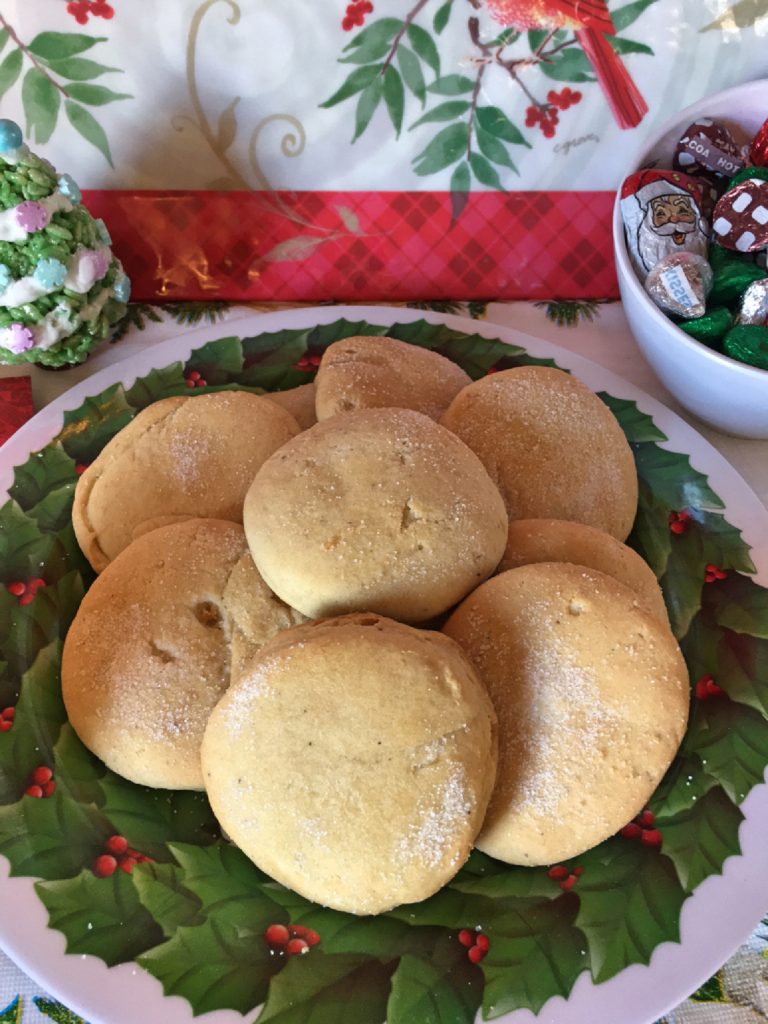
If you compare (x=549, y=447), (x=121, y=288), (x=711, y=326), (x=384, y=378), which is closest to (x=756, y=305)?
(x=711, y=326)

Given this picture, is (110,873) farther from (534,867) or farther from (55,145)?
(55,145)

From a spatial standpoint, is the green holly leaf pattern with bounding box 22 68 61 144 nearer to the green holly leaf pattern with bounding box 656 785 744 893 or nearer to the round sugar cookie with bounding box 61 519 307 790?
the round sugar cookie with bounding box 61 519 307 790

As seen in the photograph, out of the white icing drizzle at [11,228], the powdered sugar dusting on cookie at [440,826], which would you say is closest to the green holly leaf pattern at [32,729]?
the powdered sugar dusting on cookie at [440,826]

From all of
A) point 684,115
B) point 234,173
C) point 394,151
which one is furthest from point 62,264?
point 684,115

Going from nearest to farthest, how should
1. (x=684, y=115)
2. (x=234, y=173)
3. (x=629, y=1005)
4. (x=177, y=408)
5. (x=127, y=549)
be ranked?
(x=629, y=1005) → (x=127, y=549) → (x=177, y=408) → (x=684, y=115) → (x=234, y=173)

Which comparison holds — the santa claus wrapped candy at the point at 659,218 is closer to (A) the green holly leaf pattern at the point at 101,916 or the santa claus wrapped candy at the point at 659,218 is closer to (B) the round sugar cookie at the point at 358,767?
(B) the round sugar cookie at the point at 358,767
